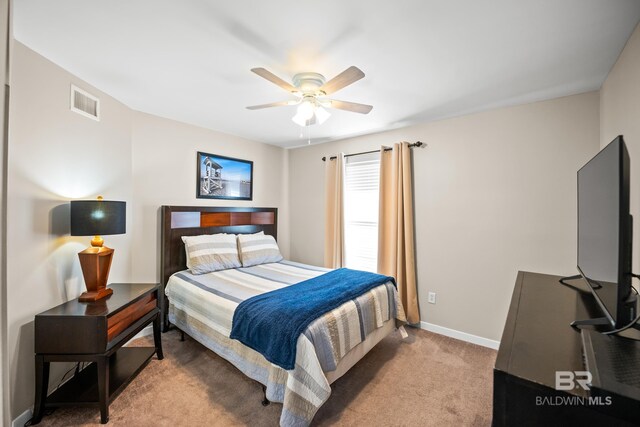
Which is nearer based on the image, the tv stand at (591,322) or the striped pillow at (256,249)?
the tv stand at (591,322)

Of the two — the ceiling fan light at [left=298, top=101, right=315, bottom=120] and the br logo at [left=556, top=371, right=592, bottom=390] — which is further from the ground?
the ceiling fan light at [left=298, top=101, right=315, bottom=120]

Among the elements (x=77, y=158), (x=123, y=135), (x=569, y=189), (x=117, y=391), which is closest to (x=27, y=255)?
(x=77, y=158)

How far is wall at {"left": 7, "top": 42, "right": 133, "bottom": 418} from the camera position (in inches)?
67.4

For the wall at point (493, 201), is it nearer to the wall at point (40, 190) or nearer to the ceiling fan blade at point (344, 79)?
the ceiling fan blade at point (344, 79)

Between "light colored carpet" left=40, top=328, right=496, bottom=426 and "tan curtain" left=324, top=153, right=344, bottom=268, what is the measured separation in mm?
1477

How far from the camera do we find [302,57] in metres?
1.82

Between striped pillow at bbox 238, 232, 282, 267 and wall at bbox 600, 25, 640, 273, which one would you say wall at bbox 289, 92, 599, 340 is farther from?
striped pillow at bbox 238, 232, 282, 267

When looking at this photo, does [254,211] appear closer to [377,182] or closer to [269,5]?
[377,182]

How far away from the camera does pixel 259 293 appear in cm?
236

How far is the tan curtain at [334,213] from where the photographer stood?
382 cm

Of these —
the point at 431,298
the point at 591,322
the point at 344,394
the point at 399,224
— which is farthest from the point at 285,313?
the point at 431,298

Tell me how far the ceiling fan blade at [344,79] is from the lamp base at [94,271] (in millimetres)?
2099

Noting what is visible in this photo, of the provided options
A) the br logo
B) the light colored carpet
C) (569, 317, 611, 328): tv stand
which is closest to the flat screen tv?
(569, 317, 611, 328): tv stand

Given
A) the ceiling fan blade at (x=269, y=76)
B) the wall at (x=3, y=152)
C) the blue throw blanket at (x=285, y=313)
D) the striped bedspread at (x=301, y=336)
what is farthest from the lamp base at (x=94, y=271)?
the ceiling fan blade at (x=269, y=76)
